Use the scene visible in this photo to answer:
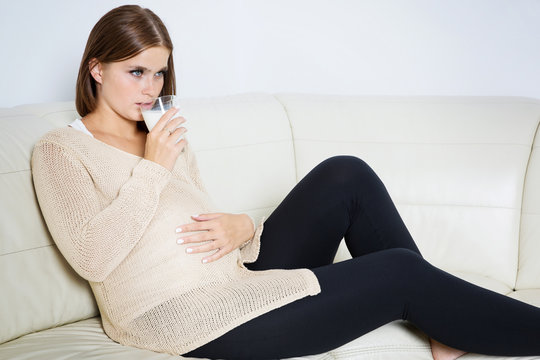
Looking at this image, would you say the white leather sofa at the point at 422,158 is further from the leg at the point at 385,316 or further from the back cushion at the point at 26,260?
the leg at the point at 385,316

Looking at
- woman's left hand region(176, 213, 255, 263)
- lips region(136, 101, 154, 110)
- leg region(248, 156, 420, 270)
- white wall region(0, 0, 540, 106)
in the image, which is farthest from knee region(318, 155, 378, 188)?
white wall region(0, 0, 540, 106)

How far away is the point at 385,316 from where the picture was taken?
136cm

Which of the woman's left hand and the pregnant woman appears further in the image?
the woman's left hand

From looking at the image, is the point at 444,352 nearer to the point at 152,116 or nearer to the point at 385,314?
the point at 385,314

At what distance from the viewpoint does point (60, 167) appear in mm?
1331

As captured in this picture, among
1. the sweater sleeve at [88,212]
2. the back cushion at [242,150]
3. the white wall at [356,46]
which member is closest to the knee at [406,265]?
the sweater sleeve at [88,212]

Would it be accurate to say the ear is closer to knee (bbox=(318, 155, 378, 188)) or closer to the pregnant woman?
the pregnant woman

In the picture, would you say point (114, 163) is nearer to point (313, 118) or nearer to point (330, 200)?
point (330, 200)

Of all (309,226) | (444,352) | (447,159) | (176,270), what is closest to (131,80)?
(176,270)

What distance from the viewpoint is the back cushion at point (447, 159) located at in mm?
2025

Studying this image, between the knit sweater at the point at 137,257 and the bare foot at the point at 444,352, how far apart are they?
1.22 feet

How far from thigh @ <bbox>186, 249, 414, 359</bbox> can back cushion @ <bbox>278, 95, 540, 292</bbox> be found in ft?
2.39

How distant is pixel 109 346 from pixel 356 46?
181 centimetres

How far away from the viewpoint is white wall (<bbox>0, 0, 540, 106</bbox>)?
98.9 inches
